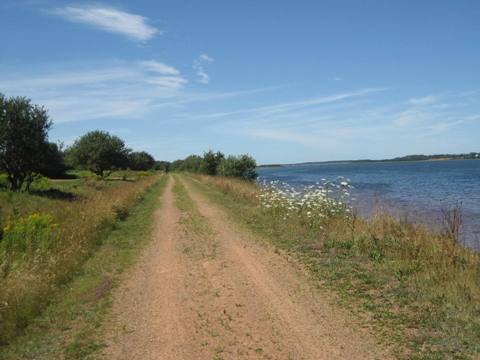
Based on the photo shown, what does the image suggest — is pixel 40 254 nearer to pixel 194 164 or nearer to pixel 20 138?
pixel 20 138

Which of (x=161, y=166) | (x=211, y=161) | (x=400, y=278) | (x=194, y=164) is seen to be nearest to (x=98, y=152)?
(x=211, y=161)

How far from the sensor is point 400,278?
7949 mm

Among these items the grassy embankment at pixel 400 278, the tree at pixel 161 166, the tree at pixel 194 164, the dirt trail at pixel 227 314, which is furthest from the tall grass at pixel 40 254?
the tree at pixel 161 166

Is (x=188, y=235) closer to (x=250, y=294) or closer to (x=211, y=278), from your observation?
(x=211, y=278)

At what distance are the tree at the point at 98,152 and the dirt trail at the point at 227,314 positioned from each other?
51150 mm

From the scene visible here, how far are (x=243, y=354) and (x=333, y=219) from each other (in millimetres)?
8708

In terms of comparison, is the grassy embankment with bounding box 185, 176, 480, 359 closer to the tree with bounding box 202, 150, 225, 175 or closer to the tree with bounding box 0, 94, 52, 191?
the tree with bounding box 0, 94, 52, 191

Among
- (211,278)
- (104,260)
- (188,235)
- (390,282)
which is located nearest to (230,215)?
(188,235)

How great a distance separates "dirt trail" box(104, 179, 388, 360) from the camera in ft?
17.4

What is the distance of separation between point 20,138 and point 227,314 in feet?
84.4

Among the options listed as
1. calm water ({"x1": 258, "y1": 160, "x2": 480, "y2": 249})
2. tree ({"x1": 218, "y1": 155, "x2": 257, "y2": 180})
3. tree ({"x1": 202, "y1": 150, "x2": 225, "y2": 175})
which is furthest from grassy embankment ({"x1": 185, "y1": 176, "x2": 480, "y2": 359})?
tree ({"x1": 202, "y1": 150, "x2": 225, "y2": 175})

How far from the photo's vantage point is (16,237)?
10.8 m

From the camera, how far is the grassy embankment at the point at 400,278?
5.46 m

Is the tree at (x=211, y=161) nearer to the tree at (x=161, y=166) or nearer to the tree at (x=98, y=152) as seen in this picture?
the tree at (x=98, y=152)
